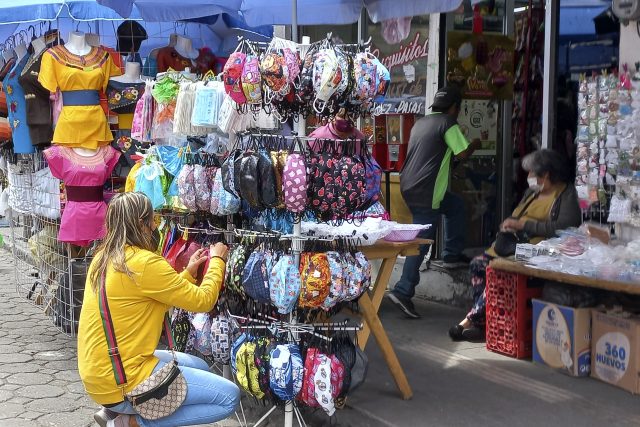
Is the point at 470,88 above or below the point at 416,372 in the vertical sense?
above

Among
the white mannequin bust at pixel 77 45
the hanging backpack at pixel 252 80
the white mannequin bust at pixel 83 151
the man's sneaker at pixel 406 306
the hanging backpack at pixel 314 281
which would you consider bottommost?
the man's sneaker at pixel 406 306

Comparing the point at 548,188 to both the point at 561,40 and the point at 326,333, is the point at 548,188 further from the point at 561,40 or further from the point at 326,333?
the point at 326,333

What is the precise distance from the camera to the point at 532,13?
24.3ft

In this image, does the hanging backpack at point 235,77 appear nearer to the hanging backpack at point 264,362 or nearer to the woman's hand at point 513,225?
the hanging backpack at point 264,362

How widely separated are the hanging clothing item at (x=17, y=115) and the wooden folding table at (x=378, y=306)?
10.8 ft

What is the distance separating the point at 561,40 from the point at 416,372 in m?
3.11

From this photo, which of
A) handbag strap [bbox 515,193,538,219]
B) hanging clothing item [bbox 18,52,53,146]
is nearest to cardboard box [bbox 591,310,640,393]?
handbag strap [bbox 515,193,538,219]

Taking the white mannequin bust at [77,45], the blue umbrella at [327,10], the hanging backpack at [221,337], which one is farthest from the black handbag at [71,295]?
the blue umbrella at [327,10]

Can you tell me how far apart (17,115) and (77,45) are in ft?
2.83

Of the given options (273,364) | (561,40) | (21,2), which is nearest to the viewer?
(273,364)

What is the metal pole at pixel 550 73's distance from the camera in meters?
6.71

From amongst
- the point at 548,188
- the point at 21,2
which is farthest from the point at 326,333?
the point at 21,2

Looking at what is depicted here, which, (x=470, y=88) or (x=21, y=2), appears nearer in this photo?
(x=21, y=2)

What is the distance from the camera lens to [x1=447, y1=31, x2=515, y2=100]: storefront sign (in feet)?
25.2
